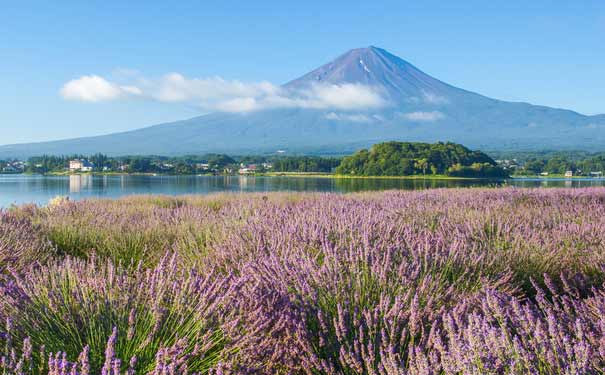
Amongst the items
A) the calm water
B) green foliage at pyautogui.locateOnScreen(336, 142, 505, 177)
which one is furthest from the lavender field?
green foliage at pyautogui.locateOnScreen(336, 142, 505, 177)

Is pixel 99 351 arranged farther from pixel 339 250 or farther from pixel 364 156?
pixel 364 156

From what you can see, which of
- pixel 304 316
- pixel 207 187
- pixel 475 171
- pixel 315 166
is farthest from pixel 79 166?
pixel 304 316

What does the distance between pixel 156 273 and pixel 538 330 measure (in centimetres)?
161

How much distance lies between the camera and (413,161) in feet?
207

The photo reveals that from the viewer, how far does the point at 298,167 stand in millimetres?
82562

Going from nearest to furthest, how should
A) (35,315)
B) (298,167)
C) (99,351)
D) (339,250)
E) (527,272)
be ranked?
(99,351)
(35,315)
(339,250)
(527,272)
(298,167)

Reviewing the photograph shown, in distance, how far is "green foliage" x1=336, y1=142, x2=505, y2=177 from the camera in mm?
61812

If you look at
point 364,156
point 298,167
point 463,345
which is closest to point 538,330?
point 463,345

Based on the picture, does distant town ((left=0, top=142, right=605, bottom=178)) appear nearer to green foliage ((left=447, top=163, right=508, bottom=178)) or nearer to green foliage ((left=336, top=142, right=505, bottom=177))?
green foliage ((left=336, top=142, right=505, bottom=177))

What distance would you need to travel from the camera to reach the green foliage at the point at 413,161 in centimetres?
→ 6181

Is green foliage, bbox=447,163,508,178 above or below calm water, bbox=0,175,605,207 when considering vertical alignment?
above

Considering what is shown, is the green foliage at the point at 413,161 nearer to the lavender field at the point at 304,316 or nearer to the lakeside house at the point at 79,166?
the lakeside house at the point at 79,166

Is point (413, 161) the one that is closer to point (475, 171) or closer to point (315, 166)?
point (475, 171)

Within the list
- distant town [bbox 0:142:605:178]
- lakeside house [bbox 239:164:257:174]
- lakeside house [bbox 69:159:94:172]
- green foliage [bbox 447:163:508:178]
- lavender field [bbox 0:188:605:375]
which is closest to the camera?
lavender field [bbox 0:188:605:375]
